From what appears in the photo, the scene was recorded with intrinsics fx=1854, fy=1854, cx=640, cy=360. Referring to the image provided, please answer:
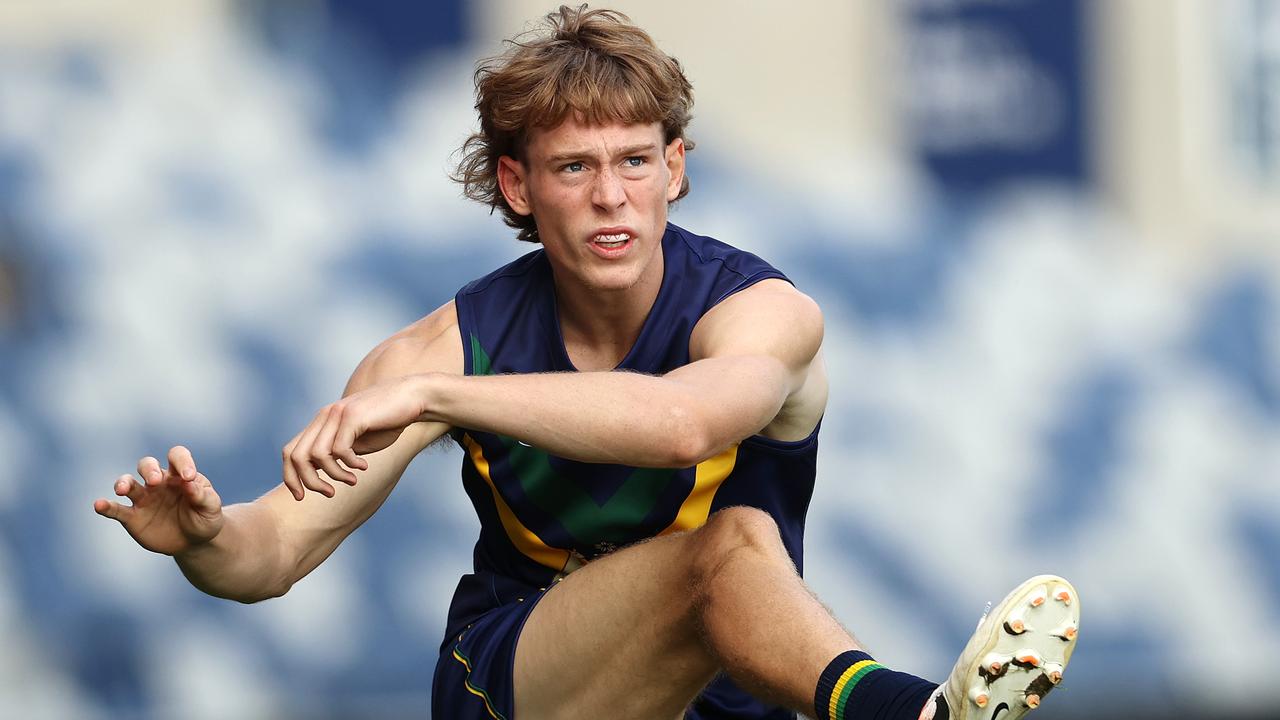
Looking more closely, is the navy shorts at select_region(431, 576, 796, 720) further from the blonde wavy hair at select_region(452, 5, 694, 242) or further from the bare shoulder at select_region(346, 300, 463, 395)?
the blonde wavy hair at select_region(452, 5, 694, 242)

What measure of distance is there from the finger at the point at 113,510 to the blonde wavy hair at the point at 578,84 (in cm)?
95

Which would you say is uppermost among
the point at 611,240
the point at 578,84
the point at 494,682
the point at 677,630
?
the point at 578,84

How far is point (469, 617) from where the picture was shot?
3518mm

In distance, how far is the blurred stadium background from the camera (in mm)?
5609

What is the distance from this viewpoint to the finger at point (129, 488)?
2.75 m

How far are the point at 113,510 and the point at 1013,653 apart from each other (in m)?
1.33

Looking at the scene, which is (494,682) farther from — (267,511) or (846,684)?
(846,684)

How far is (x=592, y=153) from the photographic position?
124 inches

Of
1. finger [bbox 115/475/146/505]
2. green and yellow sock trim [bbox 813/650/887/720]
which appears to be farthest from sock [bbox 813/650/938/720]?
finger [bbox 115/475/146/505]

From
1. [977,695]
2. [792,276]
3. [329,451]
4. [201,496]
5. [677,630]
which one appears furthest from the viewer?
[792,276]

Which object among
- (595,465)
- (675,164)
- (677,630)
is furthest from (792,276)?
(677,630)

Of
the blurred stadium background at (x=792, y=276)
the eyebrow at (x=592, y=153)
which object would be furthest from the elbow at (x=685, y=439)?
the blurred stadium background at (x=792, y=276)

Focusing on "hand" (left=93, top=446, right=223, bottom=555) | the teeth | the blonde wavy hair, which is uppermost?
the blonde wavy hair

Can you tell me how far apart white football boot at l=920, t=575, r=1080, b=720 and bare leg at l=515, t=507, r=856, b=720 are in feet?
0.79
